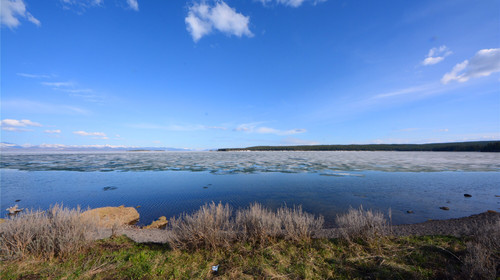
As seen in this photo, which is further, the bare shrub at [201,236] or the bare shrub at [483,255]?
the bare shrub at [201,236]

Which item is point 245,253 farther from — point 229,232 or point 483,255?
point 483,255

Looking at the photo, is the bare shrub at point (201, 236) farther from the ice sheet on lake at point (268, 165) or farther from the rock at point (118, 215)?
the ice sheet on lake at point (268, 165)

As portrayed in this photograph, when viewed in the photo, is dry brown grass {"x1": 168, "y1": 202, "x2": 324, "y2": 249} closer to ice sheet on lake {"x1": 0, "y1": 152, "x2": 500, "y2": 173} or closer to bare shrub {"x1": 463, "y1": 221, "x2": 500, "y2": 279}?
bare shrub {"x1": 463, "y1": 221, "x2": 500, "y2": 279}

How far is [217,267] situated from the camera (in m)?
5.29

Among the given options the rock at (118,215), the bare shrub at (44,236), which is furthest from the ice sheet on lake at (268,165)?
the bare shrub at (44,236)

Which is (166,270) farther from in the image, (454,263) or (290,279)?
→ (454,263)

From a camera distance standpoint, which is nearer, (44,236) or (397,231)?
(44,236)

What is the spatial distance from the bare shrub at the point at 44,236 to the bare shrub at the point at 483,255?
10063 millimetres

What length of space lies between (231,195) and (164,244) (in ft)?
28.6

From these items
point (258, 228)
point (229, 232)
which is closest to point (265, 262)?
point (258, 228)

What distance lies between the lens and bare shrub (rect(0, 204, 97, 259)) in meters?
5.64

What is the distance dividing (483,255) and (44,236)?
11289mm

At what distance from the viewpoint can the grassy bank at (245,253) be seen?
4.88 metres

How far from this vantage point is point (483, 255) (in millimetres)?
4562
